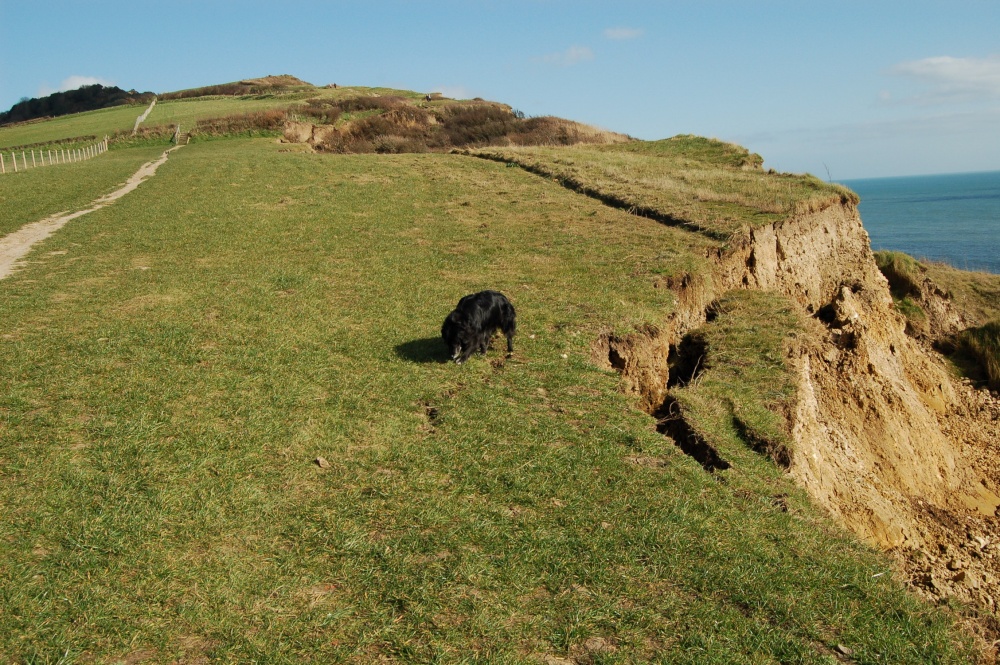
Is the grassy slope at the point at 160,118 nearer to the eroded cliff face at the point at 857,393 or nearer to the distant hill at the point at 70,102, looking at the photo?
the distant hill at the point at 70,102

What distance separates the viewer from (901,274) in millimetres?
23578

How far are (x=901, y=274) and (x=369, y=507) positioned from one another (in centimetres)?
2376

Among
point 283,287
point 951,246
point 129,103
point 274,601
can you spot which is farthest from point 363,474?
point 129,103

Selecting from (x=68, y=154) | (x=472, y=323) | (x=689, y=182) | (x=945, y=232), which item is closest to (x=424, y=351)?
(x=472, y=323)

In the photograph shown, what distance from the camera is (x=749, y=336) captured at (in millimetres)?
12758

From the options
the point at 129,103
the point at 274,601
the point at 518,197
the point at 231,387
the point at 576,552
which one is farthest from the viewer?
the point at 129,103

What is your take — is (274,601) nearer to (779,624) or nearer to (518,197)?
(779,624)

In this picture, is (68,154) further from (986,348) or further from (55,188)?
(986,348)

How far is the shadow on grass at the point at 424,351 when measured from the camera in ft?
33.6

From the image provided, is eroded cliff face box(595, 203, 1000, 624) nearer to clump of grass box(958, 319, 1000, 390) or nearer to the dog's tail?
clump of grass box(958, 319, 1000, 390)

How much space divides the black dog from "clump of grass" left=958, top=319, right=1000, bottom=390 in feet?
55.7

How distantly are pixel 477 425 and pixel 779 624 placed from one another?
4.08 meters

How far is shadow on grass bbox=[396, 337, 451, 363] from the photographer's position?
33.6 ft

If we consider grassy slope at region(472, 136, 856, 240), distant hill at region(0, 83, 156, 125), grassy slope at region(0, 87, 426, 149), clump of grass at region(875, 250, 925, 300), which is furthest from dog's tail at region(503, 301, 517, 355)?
distant hill at region(0, 83, 156, 125)
